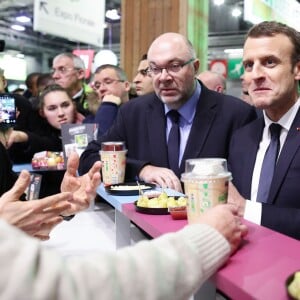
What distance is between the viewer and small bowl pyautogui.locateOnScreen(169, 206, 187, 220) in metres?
1.38

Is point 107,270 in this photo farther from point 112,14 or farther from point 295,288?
point 112,14

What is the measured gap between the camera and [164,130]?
8.02 ft

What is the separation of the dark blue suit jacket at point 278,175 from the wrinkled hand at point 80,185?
600 mm

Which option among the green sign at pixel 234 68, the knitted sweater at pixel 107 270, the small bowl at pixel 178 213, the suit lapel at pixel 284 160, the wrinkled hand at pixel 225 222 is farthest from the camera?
the green sign at pixel 234 68

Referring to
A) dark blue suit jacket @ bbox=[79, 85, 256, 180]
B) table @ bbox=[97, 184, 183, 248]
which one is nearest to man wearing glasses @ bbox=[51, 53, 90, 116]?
dark blue suit jacket @ bbox=[79, 85, 256, 180]

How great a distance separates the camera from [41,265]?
2.04 feet

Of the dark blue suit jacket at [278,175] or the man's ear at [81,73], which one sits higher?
the man's ear at [81,73]

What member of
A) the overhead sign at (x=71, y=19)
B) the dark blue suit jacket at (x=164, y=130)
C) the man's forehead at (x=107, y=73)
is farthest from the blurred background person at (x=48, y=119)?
the dark blue suit jacket at (x=164, y=130)

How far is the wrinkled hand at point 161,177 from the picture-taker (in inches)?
77.5

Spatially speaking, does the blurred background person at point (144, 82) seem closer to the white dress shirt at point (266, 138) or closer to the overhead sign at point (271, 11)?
the white dress shirt at point (266, 138)

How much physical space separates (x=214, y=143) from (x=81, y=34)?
10.4 feet

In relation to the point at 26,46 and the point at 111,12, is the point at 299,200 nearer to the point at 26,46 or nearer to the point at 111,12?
the point at 111,12

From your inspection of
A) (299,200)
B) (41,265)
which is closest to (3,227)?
(41,265)

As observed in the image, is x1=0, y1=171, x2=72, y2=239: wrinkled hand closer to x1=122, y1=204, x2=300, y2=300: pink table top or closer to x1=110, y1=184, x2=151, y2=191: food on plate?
x1=122, y1=204, x2=300, y2=300: pink table top
